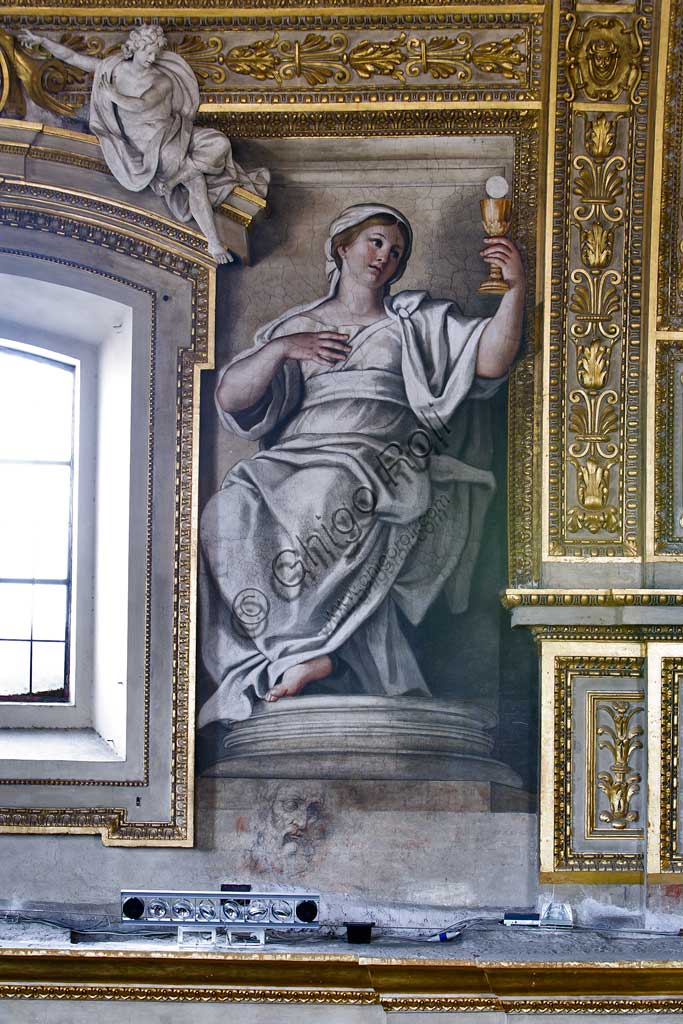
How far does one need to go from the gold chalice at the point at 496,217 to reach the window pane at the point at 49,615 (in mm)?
2532

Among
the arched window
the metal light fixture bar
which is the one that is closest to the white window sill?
the arched window

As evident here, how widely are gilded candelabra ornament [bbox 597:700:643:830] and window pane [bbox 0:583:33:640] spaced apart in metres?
2.79

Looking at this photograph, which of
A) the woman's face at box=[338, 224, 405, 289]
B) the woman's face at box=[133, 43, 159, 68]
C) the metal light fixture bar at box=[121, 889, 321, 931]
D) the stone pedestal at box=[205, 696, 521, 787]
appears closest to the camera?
the metal light fixture bar at box=[121, 889, 321, 931]

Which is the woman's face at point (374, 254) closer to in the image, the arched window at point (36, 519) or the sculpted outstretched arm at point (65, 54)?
the sculpted outstretched arm at point (65, 54)

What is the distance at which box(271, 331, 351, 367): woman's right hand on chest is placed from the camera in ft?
19.6

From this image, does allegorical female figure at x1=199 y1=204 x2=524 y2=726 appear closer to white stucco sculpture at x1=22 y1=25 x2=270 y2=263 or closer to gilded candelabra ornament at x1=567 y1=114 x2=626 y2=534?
gilded candelabra ornament at x1=567 y1=114 x2=626 y2=534

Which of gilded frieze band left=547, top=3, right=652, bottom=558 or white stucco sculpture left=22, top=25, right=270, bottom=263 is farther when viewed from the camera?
gilded frieze band left=547, top=3, right=652, bottom=558

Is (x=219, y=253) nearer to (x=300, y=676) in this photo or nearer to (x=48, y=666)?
(x=300, y=676)

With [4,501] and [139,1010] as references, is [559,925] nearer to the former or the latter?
[139,1010]

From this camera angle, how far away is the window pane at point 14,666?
6.36m

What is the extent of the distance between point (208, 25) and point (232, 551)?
238cm

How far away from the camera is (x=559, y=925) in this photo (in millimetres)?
5707

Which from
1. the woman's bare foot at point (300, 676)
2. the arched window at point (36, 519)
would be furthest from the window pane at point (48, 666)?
the woman's bare foot at point (300, 676)

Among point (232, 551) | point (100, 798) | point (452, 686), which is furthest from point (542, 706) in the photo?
point (100, 798)
